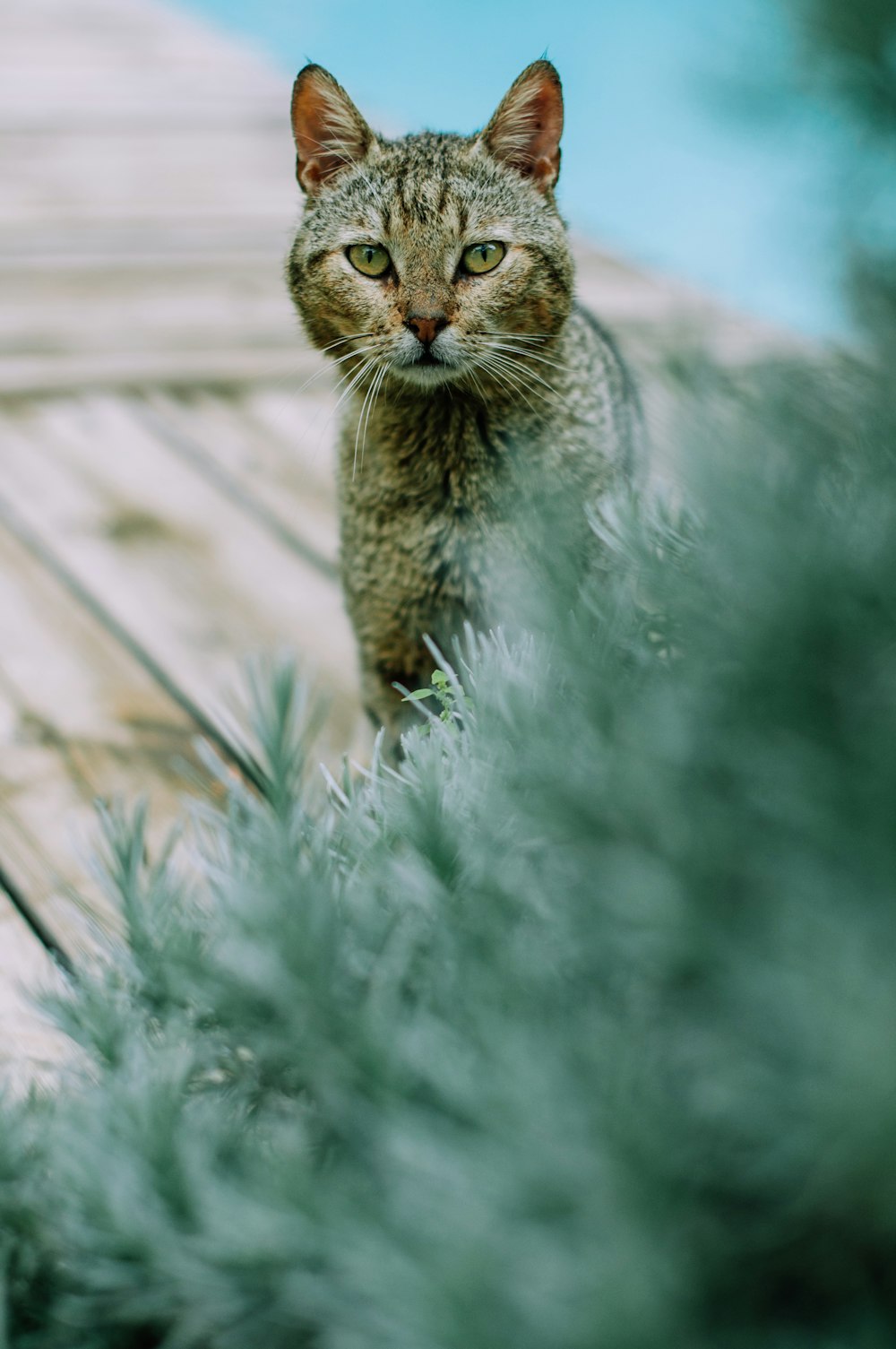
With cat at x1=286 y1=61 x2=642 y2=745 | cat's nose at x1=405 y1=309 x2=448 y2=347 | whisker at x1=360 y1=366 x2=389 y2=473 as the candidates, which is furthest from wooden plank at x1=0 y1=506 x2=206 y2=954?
cat's nose at x1=405 y1=309 x2=448 y2=347

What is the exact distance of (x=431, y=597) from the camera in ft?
4.85

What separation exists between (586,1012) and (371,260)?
106cm

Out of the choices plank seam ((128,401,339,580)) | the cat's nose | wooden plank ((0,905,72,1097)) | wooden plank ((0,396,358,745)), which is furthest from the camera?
plank seam ((128,401,339,580))

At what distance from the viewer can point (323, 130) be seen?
150 cm

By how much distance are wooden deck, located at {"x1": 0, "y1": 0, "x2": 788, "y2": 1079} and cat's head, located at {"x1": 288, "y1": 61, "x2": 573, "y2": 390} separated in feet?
0.69

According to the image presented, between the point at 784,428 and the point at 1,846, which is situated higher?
the point at 784,428

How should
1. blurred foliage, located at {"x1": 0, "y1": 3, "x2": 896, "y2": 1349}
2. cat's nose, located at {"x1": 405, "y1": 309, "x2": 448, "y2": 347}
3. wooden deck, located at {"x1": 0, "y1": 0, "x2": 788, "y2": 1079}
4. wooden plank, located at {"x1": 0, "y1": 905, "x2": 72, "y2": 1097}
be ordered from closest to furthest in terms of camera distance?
blurred foliage, located at {"x1": 0, "y1": 3, "x2": 896, "y2": 1349} < wooden plank, located at {"x1": 0, "y1": 905, "x2": 72, "y2": 1097} < cat's nose, located at {"x1": 405, "y1": 309, "x2": 448, "y2": 347} < wooden deck, located at {"x1": 0, "y1": 0, "x2": 788, "y2": 1079}

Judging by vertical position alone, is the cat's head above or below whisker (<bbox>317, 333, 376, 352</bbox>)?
above

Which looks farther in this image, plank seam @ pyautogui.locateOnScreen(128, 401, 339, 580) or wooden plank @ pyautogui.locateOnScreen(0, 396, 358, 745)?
plank seam @ pyautogui.locateOnScreen(128, 401, 339, 580)

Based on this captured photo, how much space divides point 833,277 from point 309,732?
388 millimetres

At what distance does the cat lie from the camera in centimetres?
139

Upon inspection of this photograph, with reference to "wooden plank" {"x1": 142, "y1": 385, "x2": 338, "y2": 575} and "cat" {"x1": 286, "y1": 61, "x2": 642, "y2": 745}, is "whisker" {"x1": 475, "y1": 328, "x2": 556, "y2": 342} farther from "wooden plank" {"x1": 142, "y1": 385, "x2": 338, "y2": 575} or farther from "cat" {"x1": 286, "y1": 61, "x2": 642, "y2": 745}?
"wooden plank" {"x1": 142, "y1": 385, "x2": 338, "y2": 575}

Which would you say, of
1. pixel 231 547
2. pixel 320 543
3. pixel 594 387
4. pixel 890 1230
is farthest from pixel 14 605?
pixel 890 1230

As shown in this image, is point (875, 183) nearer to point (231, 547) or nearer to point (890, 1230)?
point (890, 1230)
